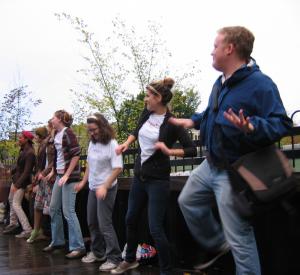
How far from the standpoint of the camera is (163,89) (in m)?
5.31

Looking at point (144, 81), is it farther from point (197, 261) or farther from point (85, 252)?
point (197, 261)

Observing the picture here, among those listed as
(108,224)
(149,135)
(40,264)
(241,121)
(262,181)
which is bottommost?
(40,264)

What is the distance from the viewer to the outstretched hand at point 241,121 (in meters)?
3.26

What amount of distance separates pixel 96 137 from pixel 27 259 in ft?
7.11

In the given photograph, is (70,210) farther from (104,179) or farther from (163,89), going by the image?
(163,89)

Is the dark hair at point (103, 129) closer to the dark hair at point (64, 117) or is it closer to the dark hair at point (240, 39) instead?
the dark hair at point (64, 117)

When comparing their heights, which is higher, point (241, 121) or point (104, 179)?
point (241, 121)

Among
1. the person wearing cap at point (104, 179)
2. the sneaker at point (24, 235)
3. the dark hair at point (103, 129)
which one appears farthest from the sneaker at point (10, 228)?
the dark hair at point (103, 129)

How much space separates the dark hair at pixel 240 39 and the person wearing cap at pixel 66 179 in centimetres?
384

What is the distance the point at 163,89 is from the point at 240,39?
5.58 ft

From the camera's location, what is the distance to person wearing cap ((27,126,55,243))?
8010 mm

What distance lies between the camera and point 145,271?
595cm

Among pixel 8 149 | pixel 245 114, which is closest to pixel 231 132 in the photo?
pixel 245 114

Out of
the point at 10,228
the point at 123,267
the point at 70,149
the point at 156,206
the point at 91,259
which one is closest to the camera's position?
the point at 156,206
